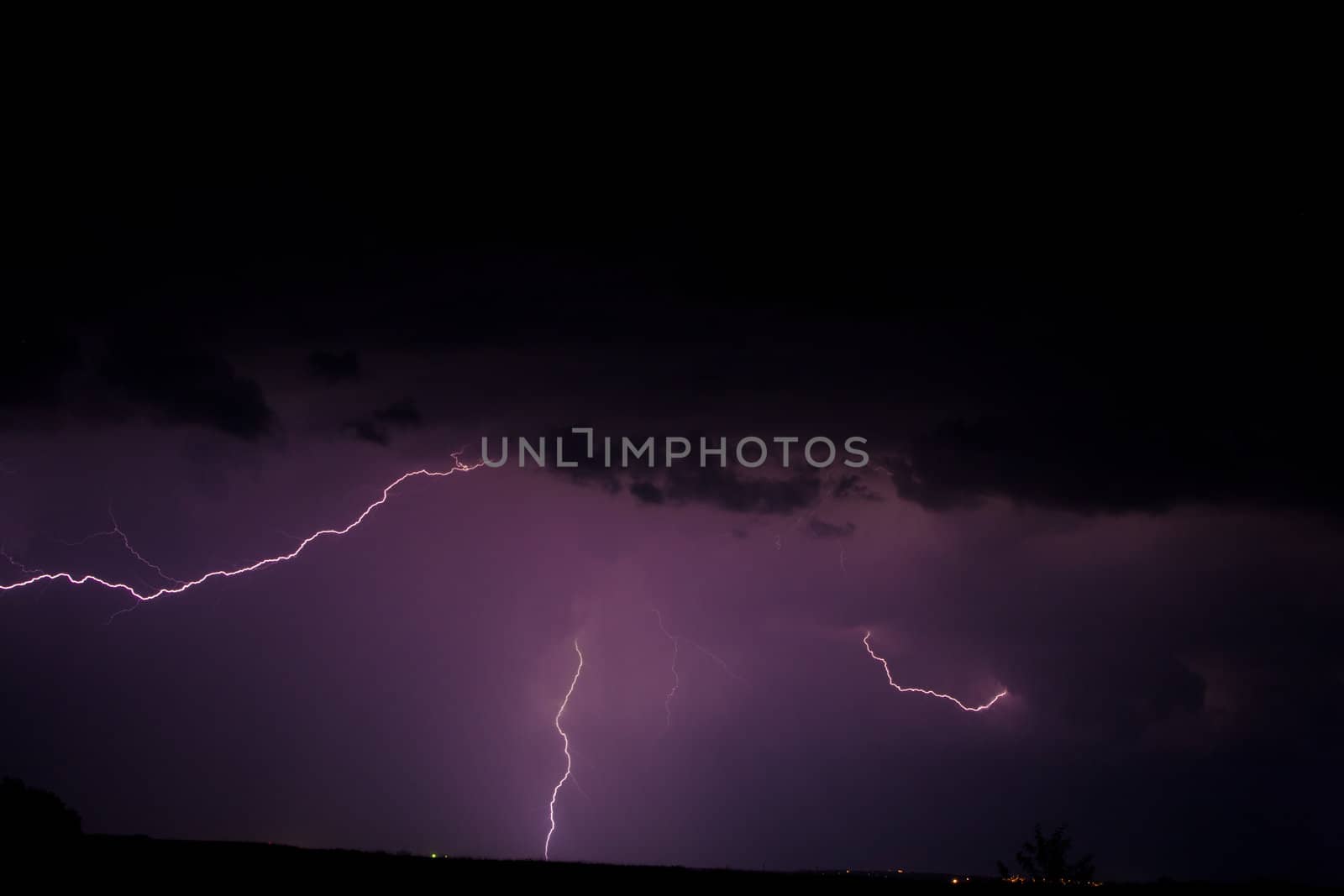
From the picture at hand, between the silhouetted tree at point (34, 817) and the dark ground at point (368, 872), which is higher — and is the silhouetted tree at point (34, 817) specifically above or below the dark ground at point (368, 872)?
above

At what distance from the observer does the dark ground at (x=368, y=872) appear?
590 cm

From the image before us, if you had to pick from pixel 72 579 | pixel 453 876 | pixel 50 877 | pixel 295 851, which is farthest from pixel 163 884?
pixel 72 579

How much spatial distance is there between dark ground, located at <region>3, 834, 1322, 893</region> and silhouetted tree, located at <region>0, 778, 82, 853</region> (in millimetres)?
203

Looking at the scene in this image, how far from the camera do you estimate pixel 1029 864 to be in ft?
74.0

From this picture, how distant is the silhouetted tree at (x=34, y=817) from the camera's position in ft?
21.0

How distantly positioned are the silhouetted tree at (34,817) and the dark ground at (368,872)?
0.20m

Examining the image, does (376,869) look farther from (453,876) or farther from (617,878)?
(617,878)

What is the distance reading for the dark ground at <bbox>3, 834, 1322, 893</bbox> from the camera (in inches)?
232

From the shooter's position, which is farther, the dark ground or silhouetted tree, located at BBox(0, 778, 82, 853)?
silhouetted tree, located at BBox(0, 778, 82, 853)

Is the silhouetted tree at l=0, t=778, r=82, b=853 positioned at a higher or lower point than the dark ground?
higher

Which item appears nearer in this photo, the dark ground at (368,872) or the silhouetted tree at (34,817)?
the dark ground at (368,872)

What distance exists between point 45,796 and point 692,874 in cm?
575

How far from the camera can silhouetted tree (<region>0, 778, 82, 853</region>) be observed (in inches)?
252

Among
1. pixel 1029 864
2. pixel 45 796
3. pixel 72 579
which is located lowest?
pixel 1029 864
